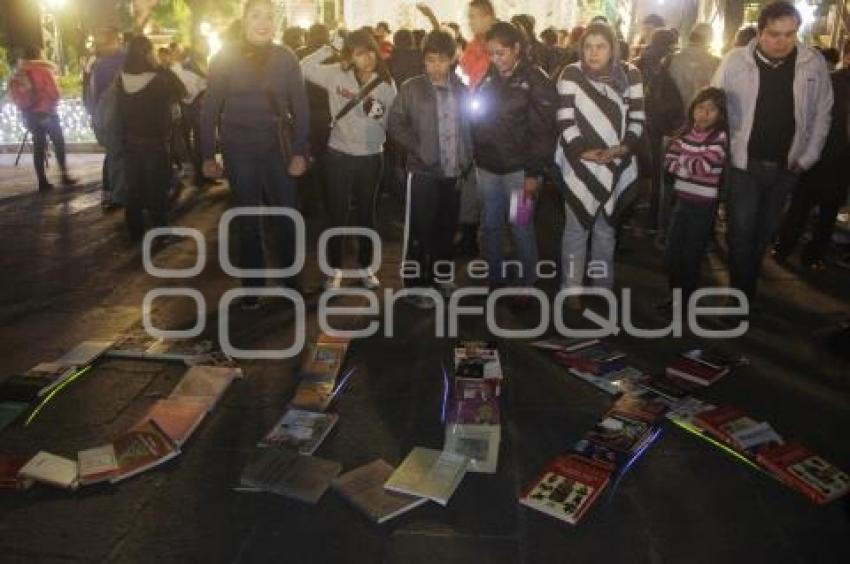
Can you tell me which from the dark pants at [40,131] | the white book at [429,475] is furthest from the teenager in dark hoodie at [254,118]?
the dark pants at [40,131]

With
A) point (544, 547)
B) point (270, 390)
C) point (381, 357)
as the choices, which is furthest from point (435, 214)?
point (544, 547)

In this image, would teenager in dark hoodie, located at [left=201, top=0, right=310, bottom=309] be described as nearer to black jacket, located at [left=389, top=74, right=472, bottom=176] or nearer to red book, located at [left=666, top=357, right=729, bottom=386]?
black jacket, located at [left=389, top=74, right=472, bottom=176]

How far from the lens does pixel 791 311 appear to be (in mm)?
5523

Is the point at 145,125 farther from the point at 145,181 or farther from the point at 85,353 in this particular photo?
the point at 85,353

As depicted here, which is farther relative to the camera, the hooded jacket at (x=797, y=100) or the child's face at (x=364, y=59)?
the child's face at (x=364, y=59)

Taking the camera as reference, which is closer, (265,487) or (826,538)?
(826,538)

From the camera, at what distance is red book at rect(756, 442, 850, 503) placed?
327 cm

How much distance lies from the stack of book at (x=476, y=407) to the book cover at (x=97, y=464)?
157cm

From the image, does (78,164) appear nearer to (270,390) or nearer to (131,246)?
(131,246)

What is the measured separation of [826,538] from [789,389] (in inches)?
56.3

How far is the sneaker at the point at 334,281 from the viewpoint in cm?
600

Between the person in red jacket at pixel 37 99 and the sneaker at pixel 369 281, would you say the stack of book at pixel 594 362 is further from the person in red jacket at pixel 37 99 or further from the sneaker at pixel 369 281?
the person in red jacket at pixel 37 99

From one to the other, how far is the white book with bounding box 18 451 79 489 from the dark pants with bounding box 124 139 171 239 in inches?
169

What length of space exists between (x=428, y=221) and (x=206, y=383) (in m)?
2.19
